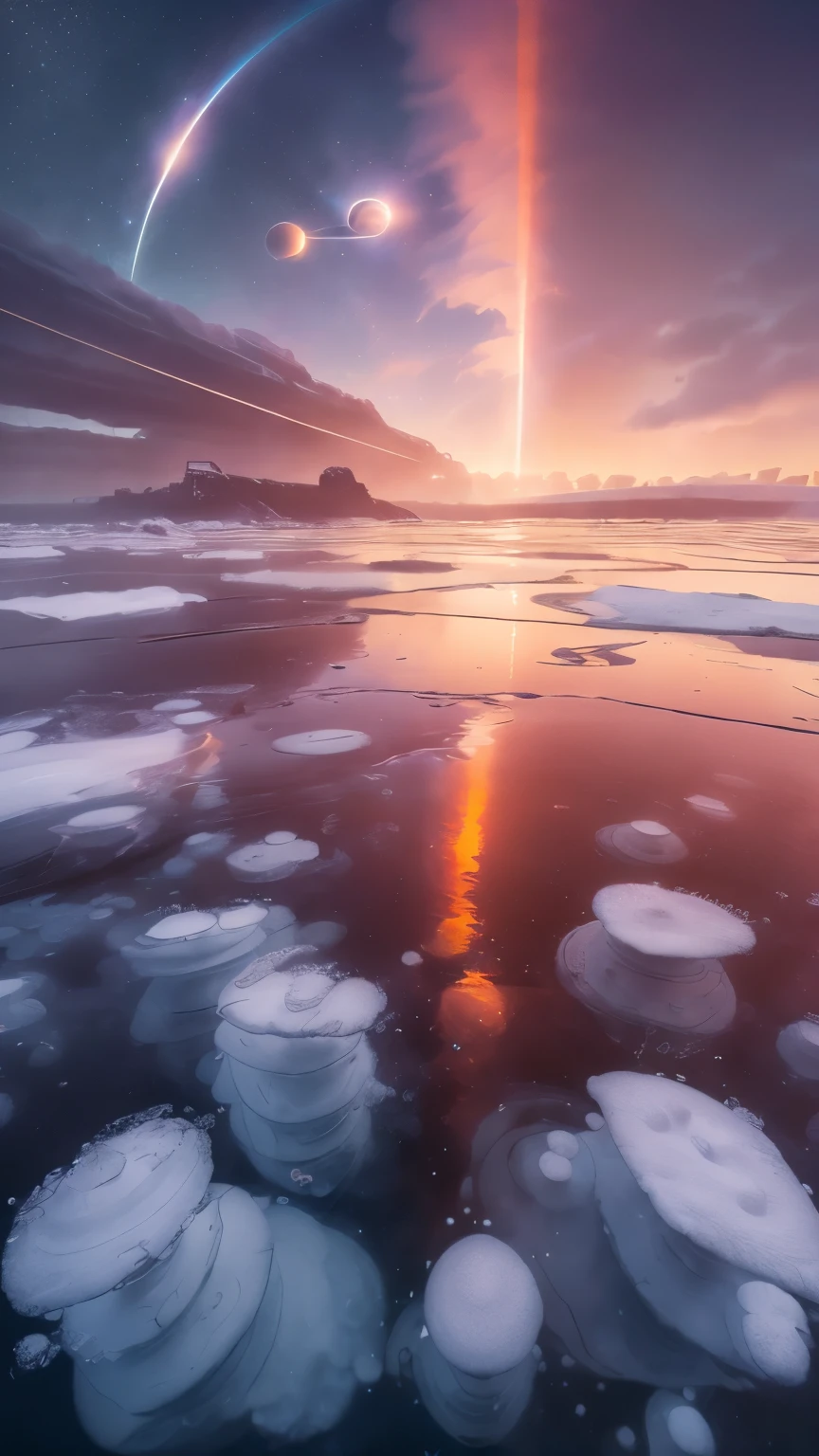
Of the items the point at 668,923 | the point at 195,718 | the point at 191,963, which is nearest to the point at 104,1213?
the point at 191,963

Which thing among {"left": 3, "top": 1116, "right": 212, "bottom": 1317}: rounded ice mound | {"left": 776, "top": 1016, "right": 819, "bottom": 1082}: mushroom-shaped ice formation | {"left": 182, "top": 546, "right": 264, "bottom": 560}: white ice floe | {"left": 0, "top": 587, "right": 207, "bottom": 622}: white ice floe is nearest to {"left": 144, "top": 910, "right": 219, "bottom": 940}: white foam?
{"left": 3, "top": 1116, "right": 212, "bottom": 1317}: rounded ice mound

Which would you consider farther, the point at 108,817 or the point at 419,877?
the point at 108,817

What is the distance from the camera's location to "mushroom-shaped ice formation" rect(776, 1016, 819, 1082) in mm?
934

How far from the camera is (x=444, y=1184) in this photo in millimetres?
769

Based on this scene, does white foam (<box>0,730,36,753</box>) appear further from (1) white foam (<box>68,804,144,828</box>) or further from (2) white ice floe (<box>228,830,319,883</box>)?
(2) white ice floe (<box>228,830,319,883</box>)

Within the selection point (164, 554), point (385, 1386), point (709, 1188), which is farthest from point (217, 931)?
point (164, 554)

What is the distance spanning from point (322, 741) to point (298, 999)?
1.23 m

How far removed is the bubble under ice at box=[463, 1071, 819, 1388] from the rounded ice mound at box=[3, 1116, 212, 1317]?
392 millimetres

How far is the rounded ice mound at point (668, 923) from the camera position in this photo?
112 cm

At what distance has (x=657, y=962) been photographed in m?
1.10

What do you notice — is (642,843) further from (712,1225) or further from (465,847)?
(712,1225)

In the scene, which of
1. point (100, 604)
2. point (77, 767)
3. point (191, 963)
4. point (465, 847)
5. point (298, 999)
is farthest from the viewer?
point (100, 604)

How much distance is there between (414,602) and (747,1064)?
4655mm

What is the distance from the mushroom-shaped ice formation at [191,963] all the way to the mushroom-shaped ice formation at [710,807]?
48.5 inches
